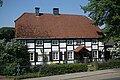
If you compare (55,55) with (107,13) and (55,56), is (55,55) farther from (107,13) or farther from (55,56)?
(107,13)

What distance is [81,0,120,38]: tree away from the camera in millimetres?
31777

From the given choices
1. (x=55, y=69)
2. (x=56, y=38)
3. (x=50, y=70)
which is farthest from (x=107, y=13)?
(x=56, y=38)

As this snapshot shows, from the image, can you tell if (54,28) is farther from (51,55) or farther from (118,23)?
(118,23)

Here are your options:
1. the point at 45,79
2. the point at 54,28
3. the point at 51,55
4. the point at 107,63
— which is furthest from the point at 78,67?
the point at 54,28

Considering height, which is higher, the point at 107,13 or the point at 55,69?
the point at 107,13

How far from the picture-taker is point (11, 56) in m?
28.2

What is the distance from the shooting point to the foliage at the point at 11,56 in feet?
87.7

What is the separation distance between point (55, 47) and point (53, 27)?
14.3 ft

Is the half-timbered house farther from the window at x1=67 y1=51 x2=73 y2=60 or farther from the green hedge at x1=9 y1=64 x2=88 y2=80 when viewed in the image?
the green hedge at x1=9 y1=64 x2=88 y2=80

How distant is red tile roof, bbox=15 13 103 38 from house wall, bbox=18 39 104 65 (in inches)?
33.7

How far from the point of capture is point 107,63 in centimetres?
3294

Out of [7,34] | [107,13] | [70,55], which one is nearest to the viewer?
[107,13]

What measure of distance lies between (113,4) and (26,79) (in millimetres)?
14091

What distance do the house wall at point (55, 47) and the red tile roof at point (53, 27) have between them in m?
0.86
